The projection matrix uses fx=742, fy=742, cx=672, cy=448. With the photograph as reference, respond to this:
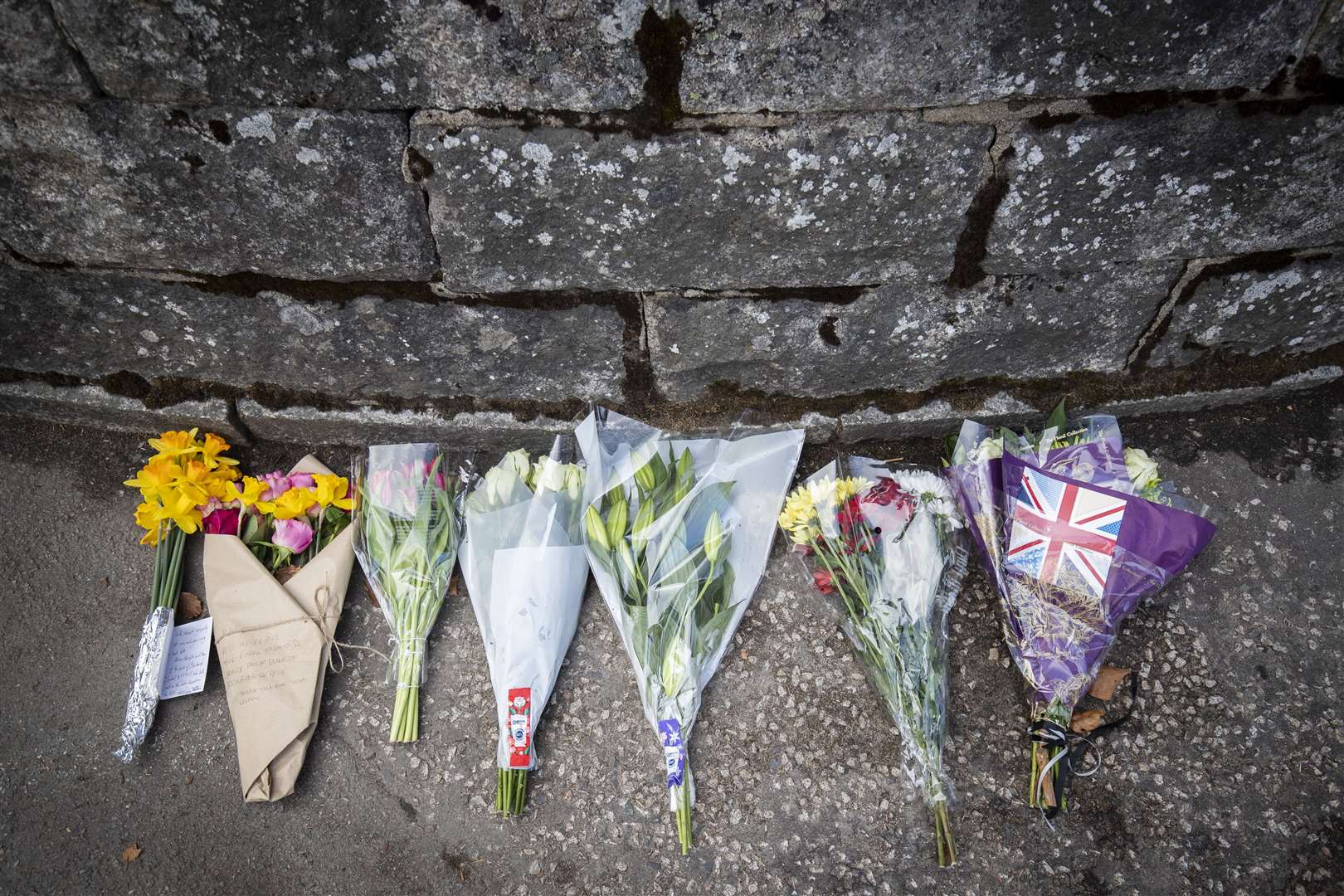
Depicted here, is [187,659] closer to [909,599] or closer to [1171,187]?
[909,599]

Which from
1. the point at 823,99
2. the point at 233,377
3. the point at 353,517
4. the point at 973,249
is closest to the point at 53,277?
the point at 233,377

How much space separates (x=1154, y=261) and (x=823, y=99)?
114 cm

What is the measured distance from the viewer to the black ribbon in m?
2.04

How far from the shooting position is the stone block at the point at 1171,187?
1.81 meters

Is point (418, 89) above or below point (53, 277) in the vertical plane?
above

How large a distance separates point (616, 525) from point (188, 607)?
1378 mm

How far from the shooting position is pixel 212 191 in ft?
6.16

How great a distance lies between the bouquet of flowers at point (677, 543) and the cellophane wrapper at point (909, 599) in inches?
8.0

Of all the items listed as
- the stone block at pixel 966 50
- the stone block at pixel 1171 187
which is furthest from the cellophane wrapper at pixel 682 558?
the stone block at pixel 966 50

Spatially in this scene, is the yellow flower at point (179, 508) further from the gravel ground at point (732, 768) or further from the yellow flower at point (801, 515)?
the yellow flower at point (801, 515)

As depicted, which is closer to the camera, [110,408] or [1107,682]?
[1107,682]

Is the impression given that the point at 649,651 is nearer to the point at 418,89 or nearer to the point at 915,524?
the point at 915,524

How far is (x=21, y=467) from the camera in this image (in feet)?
8.49

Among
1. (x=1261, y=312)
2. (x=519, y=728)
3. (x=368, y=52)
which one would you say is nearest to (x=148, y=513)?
(x=519, y=728)
